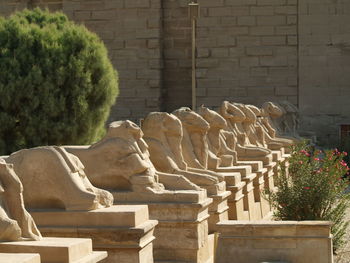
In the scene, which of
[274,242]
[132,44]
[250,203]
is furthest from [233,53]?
[274,242]

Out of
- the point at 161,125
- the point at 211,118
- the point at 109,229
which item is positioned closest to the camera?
the point at 109,229

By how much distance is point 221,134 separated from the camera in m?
12.0

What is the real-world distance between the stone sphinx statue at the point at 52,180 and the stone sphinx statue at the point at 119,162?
3.18 ft

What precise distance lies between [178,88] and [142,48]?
1.60 m

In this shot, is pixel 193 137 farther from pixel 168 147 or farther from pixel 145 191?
pixel 145 191

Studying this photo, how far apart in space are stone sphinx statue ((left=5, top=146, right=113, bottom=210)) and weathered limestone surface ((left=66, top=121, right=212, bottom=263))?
981 millimetres

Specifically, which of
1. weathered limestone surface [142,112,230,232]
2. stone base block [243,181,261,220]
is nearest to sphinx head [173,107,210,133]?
weathered limestone surface [142,112,230,232]

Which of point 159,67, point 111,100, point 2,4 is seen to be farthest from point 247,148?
point 2,4

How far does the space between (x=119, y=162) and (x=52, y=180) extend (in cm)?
119

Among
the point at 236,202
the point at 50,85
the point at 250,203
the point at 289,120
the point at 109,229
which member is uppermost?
the point at 50,85

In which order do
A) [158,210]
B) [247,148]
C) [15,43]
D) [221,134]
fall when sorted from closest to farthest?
[158,210], [221,134], [247,148], [15,43]

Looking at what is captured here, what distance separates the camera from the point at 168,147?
8.66 meters

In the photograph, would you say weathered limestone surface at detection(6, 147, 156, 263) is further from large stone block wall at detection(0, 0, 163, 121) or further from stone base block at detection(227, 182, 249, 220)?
large stone block wall at detection(0, 0, 163, 121)

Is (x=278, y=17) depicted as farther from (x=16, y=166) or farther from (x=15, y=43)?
(x=16, y=166)
